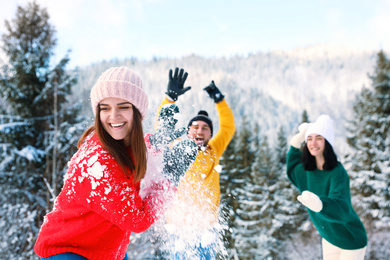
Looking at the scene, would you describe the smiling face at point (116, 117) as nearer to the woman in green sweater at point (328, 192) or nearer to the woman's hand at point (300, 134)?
the woman in green sweater at point (328, 192)

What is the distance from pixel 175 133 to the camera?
2.37 metres

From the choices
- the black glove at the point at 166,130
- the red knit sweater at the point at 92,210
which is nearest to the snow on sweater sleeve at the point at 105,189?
the red knit sweater at the point at 92,210

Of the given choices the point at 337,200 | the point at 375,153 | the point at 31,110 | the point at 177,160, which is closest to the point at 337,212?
the point at 337,200

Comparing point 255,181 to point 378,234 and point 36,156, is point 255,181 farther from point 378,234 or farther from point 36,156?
point 36,156

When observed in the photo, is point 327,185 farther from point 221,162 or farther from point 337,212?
point 221,162

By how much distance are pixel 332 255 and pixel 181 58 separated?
521ft

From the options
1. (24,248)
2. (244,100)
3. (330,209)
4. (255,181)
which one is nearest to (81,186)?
(330,209)

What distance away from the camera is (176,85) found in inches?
119

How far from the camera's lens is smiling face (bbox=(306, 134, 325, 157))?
3494 mm

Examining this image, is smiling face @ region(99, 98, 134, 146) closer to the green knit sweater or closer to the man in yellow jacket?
the man in yellow jacket

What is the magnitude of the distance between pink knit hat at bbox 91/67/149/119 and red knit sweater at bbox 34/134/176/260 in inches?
11.8

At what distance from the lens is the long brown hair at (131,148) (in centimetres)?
173

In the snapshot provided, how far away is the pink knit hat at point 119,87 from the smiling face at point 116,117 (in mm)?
41

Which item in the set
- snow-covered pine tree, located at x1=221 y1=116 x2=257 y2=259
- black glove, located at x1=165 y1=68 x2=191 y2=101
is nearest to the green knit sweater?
black glove, located at x1=165 y1=68 x2=191 y2=101
